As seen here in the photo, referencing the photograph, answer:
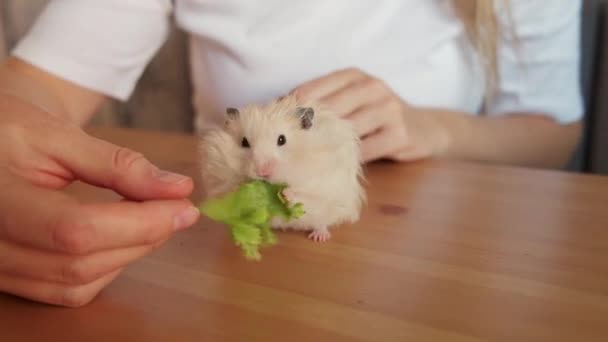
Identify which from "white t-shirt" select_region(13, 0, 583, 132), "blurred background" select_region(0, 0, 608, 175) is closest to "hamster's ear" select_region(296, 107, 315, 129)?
"white t-shirt" select_region(13, 0, 583, 132)

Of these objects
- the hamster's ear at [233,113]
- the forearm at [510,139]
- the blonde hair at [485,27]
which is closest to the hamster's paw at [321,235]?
the hamster's ear at [233,113]

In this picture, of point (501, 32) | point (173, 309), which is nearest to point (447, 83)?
point (501, 32)

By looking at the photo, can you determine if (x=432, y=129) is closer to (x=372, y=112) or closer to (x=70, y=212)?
(x=372, y=112)

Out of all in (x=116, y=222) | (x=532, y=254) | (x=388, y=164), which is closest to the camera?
(x=116, y=222)

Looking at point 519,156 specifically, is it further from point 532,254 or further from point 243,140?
point 243,140

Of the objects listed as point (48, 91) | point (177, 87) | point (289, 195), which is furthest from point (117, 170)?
point (177, 87)

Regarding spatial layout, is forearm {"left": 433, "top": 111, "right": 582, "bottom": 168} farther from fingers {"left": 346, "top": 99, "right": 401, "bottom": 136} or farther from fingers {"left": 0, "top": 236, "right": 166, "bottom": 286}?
fingers {"left": 0, "top": 236, "right": 166, "bottom": 286}
